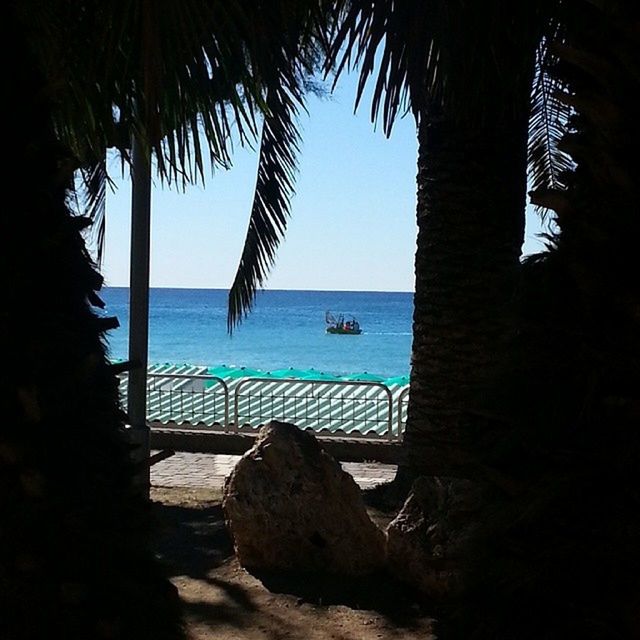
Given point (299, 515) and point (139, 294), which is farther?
point (139, 294)

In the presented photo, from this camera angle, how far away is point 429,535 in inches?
217

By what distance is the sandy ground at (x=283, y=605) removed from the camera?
5.18 meters

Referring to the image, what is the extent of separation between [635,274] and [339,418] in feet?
34.1

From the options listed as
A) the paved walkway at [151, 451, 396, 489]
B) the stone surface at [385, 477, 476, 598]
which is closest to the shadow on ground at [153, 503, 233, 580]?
the stone surface at [385, 477, 476, 598]

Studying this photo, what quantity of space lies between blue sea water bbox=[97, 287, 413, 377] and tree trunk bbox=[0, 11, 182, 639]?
4553cm

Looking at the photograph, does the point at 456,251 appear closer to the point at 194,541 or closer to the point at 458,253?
the point at 458,253

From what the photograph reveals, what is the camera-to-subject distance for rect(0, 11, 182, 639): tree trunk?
101 inches

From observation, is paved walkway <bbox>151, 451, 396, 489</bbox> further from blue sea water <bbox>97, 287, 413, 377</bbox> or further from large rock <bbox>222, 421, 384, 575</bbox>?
blue sea water <bbox>97, 287, 413, 377</bbox>

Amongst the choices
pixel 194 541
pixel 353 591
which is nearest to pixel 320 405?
pixel 194 541

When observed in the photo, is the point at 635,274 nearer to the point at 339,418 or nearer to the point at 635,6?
the point at 635,6

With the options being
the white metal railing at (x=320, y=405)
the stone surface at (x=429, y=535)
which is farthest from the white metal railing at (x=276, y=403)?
the stone surface at (x=429, y=535)

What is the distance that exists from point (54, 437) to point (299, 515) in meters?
3.57

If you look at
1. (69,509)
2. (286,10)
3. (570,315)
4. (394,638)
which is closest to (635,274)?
(570,315)

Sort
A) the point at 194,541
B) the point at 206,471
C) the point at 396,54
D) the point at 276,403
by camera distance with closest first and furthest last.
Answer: the point at 396,54 < the point at 194,541 < the point at 206,471 < the point at 276,403
